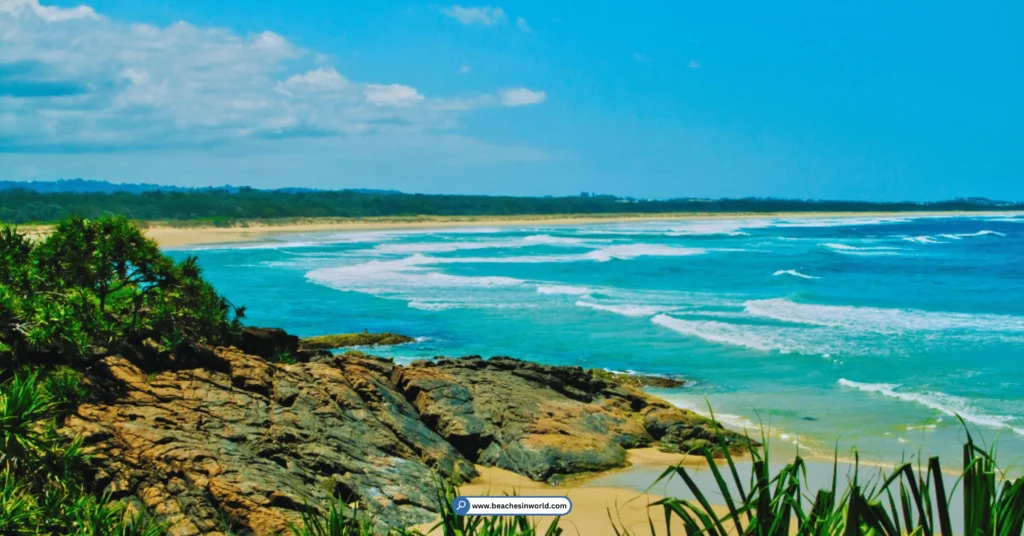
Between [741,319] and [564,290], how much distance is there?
9747 millimetres

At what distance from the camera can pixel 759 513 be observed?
13.0 ft

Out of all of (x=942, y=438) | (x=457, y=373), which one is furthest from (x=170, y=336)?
(x=942, y=438)

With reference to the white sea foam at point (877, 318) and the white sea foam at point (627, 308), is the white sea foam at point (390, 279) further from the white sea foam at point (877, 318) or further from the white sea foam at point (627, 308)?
the white sea foam at point (877, 318)

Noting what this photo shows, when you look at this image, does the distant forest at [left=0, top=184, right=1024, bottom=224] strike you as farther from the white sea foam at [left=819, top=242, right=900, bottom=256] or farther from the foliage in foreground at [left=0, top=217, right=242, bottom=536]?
the foliage in foreground at [left=0, top=217, right=242, bottom=536]

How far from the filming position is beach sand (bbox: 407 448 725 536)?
1026cm

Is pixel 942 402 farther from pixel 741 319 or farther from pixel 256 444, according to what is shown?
pixel 256 444

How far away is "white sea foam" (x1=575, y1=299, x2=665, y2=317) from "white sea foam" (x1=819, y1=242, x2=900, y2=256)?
31714 mm

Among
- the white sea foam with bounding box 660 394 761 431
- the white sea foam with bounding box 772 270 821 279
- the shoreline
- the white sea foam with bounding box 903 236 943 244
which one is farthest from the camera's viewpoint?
the white sea foam with bounding box 903 236 943 244

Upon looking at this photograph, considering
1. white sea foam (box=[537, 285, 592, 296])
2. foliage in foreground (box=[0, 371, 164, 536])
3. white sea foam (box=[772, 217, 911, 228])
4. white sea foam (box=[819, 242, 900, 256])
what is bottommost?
white sea foam (box=[537, 285, 592, 296])

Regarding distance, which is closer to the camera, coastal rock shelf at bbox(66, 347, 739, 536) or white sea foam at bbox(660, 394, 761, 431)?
coastal rock shelf at bbox(66, 347, 739, 536)

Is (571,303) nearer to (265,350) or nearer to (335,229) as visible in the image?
(265,350)

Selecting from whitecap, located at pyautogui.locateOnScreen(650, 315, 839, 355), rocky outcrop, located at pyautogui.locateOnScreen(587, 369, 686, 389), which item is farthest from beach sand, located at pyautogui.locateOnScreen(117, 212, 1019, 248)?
rocky outcrop, located at pyautogui.locateOnScreen(587, 369, 686, 389)

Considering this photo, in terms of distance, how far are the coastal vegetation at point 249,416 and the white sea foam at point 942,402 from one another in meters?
3.85

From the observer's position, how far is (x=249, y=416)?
1073 centimetres
